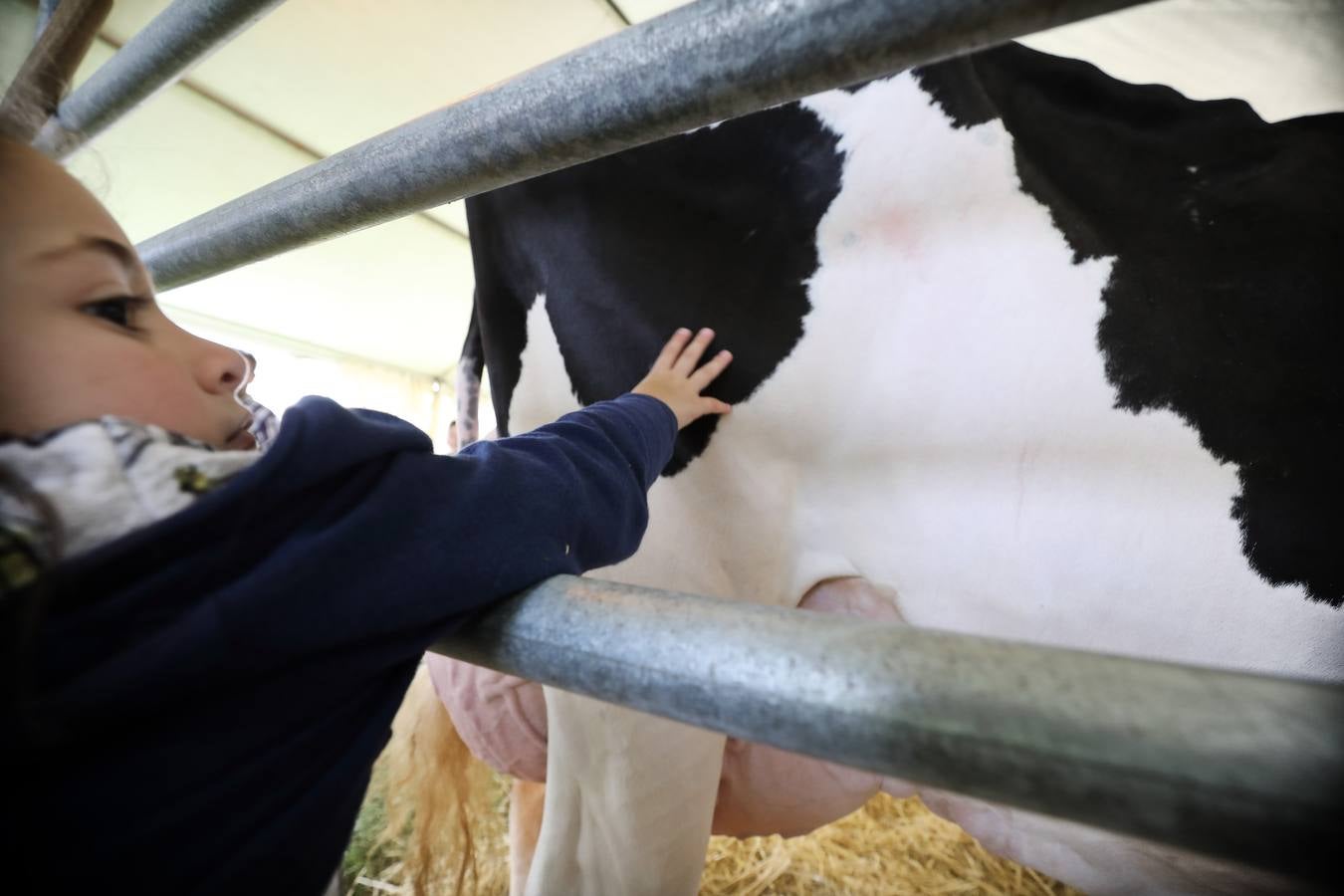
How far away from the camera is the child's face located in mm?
271

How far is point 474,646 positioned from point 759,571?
43 centimetres

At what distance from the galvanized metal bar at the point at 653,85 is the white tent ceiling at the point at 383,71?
71cm

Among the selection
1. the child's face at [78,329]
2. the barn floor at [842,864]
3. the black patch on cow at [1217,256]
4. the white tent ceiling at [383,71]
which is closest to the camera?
the child's face at [78,329]

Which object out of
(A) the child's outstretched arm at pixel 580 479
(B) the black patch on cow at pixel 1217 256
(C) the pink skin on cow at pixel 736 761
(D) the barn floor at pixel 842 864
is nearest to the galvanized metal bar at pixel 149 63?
(A) the child's outstretched arm at pixel 580 479

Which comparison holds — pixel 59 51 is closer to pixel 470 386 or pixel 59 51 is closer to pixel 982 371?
pixel 470 386

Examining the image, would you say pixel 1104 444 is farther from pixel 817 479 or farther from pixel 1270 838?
pixel 1270 838

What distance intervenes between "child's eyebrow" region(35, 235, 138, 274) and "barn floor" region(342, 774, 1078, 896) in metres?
1.18

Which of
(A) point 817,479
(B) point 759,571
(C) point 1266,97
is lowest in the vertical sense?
(B) point 759,571

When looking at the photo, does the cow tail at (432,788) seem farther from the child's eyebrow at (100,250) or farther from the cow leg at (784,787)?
the child's eyebrow at (100,250)

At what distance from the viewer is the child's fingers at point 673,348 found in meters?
0.64

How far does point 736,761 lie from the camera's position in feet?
2.82

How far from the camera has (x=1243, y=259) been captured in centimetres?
50

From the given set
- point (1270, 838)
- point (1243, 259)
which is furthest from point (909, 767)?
point (1243, 259)

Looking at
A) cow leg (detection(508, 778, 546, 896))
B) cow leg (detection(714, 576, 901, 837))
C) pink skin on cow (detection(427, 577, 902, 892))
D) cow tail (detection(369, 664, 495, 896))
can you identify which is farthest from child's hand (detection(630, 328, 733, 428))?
cow leg (detection(508, 778, 546, 896))
